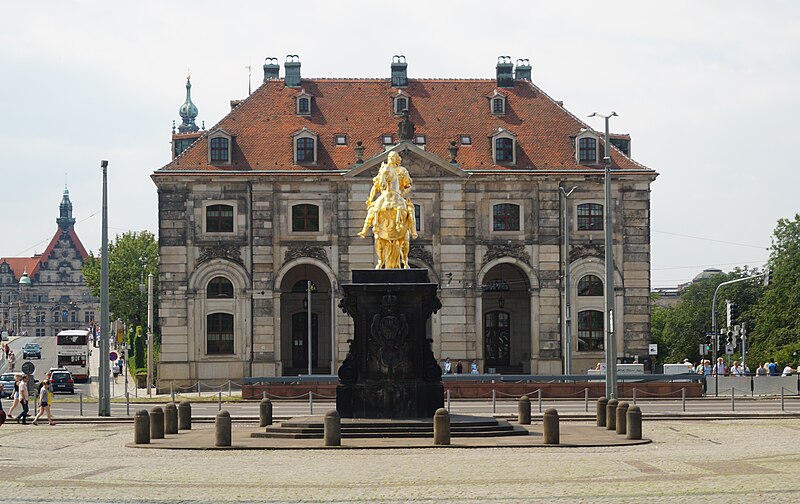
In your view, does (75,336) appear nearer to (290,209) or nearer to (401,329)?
(290,209)

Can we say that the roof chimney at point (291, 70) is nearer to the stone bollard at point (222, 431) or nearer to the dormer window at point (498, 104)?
the dormer window at point (498, 104)

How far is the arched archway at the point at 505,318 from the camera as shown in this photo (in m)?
81.6

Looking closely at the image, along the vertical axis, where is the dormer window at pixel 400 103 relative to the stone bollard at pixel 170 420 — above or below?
above

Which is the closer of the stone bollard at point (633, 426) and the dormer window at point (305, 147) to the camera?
the stone bollard at point (633, 426)

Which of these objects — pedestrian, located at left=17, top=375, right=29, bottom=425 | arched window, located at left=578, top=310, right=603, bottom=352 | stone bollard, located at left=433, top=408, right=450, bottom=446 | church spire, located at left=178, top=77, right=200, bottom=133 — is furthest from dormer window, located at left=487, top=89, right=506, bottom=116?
church spire, located at left=178, top=77, right=200, bottom=133

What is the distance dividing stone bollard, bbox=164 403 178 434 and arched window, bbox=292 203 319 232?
1506 inches

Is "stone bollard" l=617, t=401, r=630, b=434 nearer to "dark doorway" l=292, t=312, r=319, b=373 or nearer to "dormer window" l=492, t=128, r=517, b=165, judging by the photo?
"dormer window" l=492, t=128, r=517, b=165

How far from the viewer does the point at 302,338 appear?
8225 centimetres

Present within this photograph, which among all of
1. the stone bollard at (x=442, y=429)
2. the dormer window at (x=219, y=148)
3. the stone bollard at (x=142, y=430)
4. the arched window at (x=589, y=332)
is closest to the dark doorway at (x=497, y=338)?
the arched window at (x=589, y=332)

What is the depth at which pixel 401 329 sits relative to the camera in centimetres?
3912

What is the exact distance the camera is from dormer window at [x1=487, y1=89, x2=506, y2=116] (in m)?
82.3

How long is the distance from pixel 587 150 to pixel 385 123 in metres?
10.9

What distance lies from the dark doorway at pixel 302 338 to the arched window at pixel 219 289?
17.6 ft

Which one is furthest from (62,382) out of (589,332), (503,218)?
(589,332)
